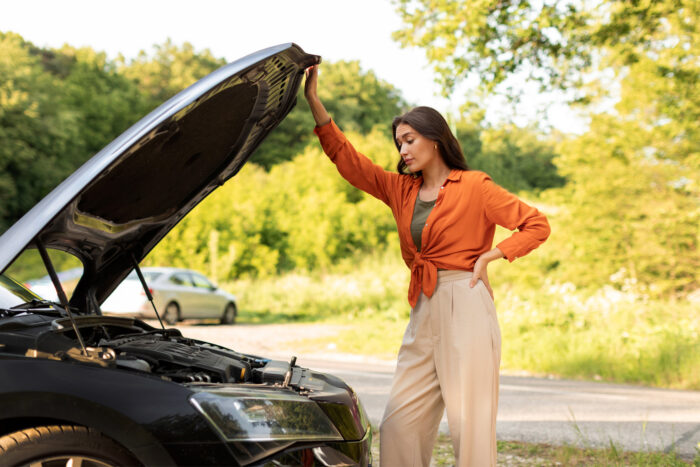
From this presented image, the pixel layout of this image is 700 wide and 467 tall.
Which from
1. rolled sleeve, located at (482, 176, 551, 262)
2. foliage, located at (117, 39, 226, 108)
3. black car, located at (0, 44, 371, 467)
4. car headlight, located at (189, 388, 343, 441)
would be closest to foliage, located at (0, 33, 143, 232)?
foliage, located at (117, 39, 226, 108)

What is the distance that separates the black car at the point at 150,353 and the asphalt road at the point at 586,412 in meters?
2.74

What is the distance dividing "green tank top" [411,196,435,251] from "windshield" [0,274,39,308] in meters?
1.84

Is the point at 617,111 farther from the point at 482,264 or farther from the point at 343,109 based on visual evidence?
the point at 343,109

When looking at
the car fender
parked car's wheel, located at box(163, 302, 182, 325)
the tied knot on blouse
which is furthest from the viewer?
parked car's wheel, located at box(163, 302, 182, 325)

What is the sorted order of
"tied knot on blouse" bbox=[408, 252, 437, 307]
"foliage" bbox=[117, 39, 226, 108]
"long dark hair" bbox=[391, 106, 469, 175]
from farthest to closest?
"foliage" bbox=[117, 39, 226, 108], "long dark hair" bbox=[391, 106, 469, 175], "tied knot on blouse" bbox=[408, 252, 437, 307]

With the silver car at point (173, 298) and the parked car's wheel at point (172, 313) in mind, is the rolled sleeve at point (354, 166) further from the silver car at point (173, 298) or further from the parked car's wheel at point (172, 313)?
the parked car's wheel at point (172, 313)

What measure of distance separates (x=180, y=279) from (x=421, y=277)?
14896mm

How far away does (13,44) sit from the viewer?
40.4 m

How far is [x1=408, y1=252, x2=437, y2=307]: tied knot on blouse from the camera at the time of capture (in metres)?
3.06

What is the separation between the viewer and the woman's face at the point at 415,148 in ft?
10.5

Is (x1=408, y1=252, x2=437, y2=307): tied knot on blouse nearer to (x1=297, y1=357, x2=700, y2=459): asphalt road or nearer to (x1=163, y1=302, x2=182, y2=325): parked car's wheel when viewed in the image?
(x1=297, y1=357, x2=700, y2=459): asphalt road

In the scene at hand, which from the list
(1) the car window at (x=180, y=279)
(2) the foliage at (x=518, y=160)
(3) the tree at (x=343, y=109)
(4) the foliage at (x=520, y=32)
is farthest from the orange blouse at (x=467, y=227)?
(3) the tree at (x=343, y=109)

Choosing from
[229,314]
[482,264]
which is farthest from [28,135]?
[482,264]

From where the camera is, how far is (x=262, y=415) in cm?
230
